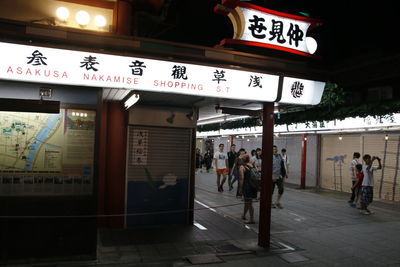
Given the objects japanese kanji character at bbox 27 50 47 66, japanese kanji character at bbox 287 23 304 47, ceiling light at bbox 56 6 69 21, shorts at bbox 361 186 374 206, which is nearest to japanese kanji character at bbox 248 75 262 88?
japanese kanji character at bbox 287 23 304 47

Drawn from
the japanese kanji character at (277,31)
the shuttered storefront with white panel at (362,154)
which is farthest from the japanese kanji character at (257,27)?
the shuttered storefront with white panel at (362,154)

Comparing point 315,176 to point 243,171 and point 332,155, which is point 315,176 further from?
point 243,171

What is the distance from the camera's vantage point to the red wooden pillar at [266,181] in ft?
23.2

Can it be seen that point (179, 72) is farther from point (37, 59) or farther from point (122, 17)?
point (122, 17)

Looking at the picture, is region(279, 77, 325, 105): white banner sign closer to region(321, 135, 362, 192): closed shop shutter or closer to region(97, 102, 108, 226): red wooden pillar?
region(97, 102, 108, 226): red wooden pillar

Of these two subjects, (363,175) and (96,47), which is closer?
(96,47)

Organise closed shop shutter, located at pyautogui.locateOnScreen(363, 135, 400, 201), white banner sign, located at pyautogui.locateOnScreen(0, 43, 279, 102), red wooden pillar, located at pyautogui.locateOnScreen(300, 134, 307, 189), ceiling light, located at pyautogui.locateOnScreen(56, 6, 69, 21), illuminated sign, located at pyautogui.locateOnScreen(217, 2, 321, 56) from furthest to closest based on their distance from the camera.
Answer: red wooden pillar, located at pyautogui.locateOnScreen(300, 134, 307, 189)
closed shop shutter, located at pyautogui.locateOnScreen(363, 135, 400, 201)
ceiling light, located at pyautogui.locateOnScreen(56, 6, 69, 21)
illuminated sign, located at pyautogui.locateOnScreen(217, 2, 321, 56)
white banner sign, located at pyautogui.locateOnScreen(0, 43, 279, 102)

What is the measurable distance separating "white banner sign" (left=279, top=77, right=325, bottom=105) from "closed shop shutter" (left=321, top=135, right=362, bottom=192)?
8489mm

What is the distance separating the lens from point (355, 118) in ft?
39.8

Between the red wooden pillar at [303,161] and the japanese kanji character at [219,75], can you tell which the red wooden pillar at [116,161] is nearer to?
the japanese kanji character at [219,75]

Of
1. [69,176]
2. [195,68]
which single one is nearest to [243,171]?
[195,68]

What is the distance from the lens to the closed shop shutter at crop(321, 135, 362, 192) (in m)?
14.9

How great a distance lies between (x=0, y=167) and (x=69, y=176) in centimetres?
117

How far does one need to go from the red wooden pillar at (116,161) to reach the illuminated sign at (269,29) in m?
3.20
